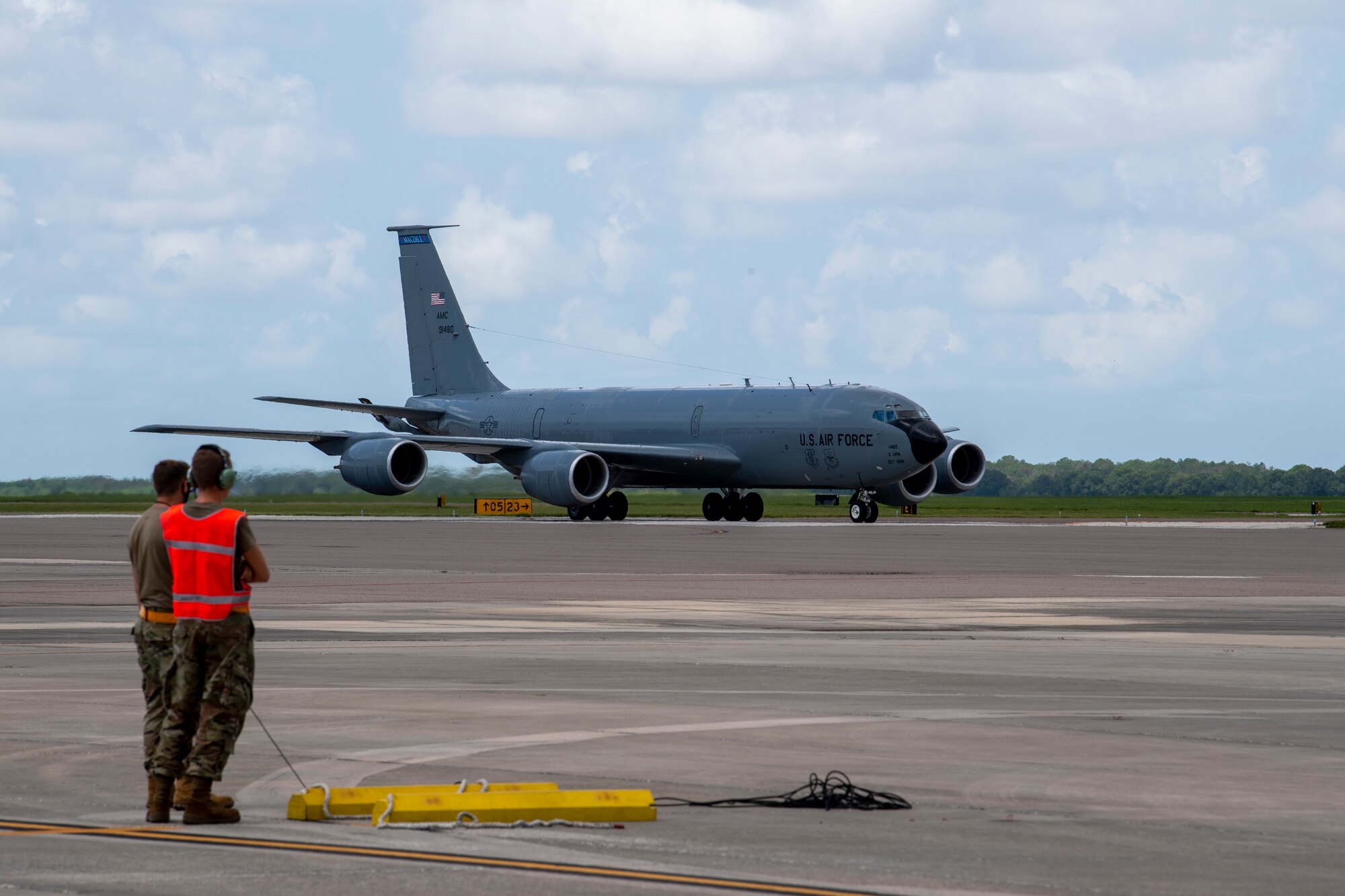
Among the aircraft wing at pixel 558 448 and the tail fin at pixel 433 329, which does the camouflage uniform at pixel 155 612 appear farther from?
the tail fin at pixel 433 329

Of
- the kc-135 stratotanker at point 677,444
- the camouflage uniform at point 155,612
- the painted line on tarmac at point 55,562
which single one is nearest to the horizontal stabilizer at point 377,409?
the kc-135 stratotanker at point 677,444

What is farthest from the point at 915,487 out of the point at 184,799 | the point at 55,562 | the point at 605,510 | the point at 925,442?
the point at 184,799

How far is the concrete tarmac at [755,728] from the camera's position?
800 centimetres

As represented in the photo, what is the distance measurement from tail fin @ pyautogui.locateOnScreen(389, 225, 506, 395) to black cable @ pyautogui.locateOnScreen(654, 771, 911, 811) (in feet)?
207

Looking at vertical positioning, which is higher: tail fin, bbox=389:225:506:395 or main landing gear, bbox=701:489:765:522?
tail fin, bbox=389:225:506:395

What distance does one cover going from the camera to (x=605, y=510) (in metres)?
61.6

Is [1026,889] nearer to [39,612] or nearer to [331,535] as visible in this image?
[39,612]

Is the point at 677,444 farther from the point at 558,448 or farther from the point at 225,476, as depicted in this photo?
the point at 225,476

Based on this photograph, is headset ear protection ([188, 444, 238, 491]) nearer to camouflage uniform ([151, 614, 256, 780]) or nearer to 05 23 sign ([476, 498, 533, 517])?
camouflage uniform ([151, 614, 256, 780])

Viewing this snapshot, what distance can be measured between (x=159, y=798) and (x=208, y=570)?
1.10 metres

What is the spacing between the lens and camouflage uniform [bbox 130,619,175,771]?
372 inches

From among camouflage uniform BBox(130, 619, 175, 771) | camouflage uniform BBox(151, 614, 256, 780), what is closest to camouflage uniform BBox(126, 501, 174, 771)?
camouflage uniform BBox(130, 619, 175, 771)

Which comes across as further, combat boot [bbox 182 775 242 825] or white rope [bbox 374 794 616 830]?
combat boot [bbox 182 775 242 825]

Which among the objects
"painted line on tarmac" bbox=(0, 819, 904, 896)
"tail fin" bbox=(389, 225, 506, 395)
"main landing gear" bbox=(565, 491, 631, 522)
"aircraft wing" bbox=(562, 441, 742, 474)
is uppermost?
"tail fin" bbox=(389, 225, 506, 395)
